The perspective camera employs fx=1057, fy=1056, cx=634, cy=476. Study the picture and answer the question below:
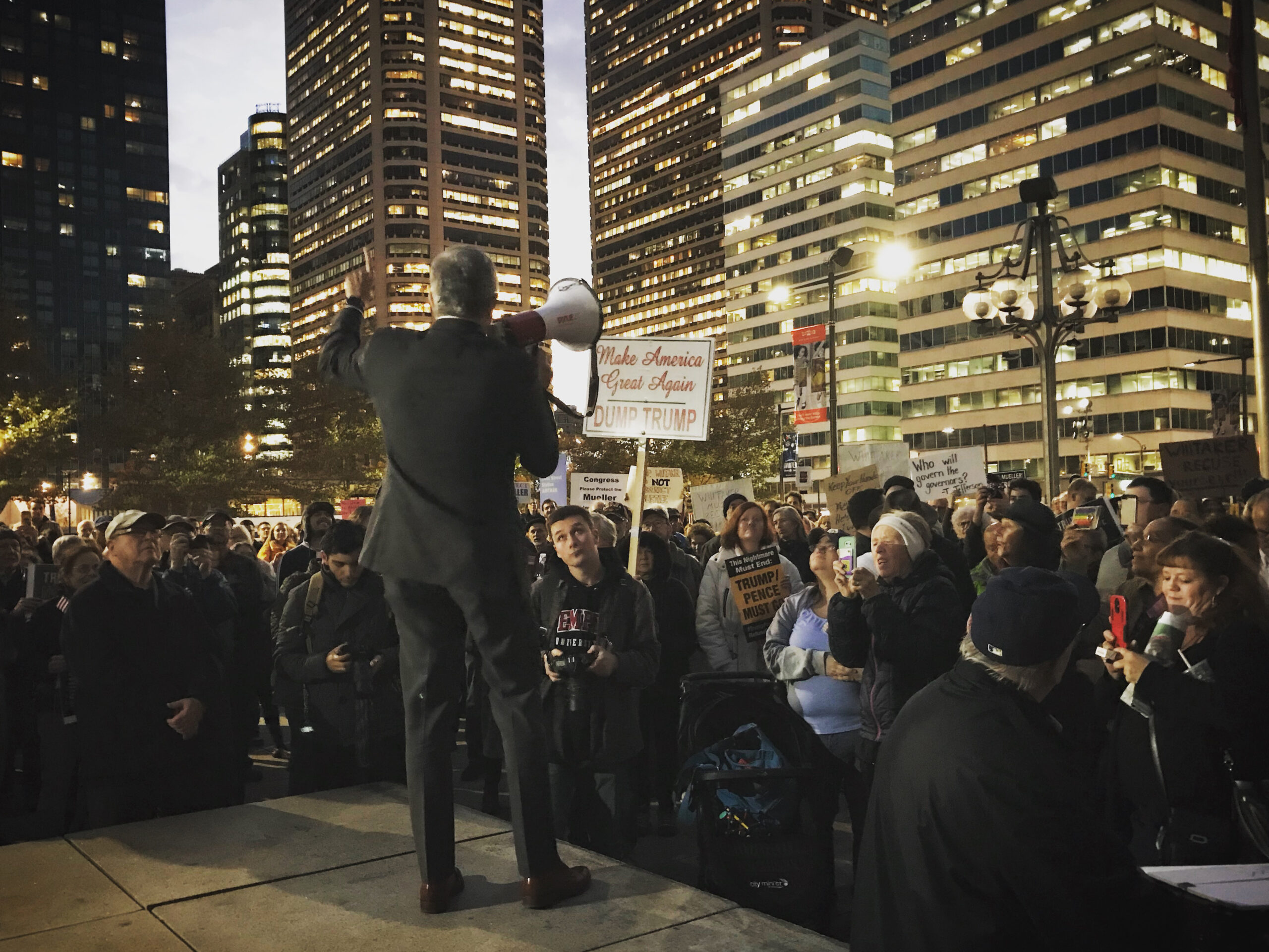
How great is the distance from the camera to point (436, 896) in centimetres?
340

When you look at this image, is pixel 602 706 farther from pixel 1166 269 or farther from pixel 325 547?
pixel 1166 269

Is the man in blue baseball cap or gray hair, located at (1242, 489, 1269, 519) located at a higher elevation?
gray hair, located at (1242, 489, 1269, 519)

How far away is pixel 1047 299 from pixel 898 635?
30.9ft

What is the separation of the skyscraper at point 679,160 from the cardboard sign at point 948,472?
493 ft

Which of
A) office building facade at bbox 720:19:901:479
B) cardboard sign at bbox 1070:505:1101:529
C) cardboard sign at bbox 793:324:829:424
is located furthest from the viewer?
office building facade at bbox 720:19:901:479

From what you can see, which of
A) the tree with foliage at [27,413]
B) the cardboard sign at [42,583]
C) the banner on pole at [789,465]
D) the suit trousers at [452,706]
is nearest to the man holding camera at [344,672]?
the suit trousers at [452,706]

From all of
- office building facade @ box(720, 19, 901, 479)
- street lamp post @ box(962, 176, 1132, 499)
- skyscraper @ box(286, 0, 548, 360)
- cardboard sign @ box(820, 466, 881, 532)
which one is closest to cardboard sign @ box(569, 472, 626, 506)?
cardboard sign @ box(820, 466, 881, 532)

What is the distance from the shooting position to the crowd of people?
2557mm

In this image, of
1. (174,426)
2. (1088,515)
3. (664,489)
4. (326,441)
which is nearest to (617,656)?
(1088,515)

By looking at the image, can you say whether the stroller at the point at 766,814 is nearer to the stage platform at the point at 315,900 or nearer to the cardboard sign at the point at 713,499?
the stage platform at the point at 315,900

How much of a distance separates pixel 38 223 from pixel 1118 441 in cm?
14968

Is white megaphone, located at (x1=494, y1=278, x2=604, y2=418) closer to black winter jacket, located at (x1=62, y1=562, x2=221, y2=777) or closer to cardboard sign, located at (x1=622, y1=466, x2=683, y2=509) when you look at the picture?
black winter jacket, located at (x1=62, y1=562, x2=221, y2=777)

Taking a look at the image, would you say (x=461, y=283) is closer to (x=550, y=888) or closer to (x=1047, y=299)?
(x=550, y=888)

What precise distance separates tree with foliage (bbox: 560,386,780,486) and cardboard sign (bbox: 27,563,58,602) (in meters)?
55.8
